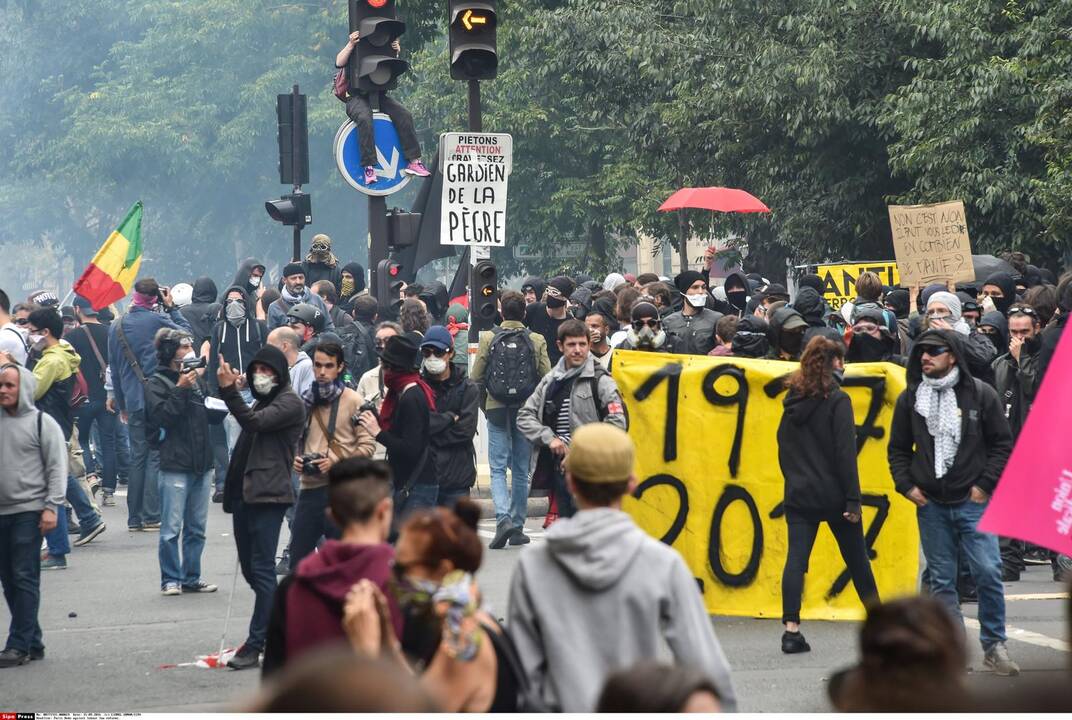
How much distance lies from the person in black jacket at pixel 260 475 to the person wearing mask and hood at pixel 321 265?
10.7m

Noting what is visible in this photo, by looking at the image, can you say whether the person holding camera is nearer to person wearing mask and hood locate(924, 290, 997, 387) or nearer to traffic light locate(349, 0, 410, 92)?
person wearing mask and hood locate(924, 290, 997, 387)

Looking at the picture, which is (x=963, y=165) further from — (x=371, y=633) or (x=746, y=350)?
(x=371, y=633)

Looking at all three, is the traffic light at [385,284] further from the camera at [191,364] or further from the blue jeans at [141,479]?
the camera at [191,364]

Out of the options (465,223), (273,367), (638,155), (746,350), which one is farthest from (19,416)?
(638,155)

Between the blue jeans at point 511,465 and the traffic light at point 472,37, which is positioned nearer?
the blue jeans at point 511,465

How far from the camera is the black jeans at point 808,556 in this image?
8.99 meters

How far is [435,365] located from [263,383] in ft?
5.78

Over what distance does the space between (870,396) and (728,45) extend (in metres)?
16.8

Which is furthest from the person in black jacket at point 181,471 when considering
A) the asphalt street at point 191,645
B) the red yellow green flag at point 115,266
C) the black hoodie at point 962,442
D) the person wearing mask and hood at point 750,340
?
the black hoodie at point 962,442

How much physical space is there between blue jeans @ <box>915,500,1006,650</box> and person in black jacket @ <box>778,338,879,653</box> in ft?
1.40

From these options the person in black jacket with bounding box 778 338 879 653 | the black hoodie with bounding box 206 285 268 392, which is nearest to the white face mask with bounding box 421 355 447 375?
the person in black jacket with bounding box 778 338 879 653

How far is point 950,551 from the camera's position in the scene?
8641 millimetres

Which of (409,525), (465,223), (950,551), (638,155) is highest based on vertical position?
(638,155)

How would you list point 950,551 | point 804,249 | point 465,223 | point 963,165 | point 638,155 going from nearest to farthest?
point 950,551, point 465,223, point 963,165, point 804,249, point 638,155
